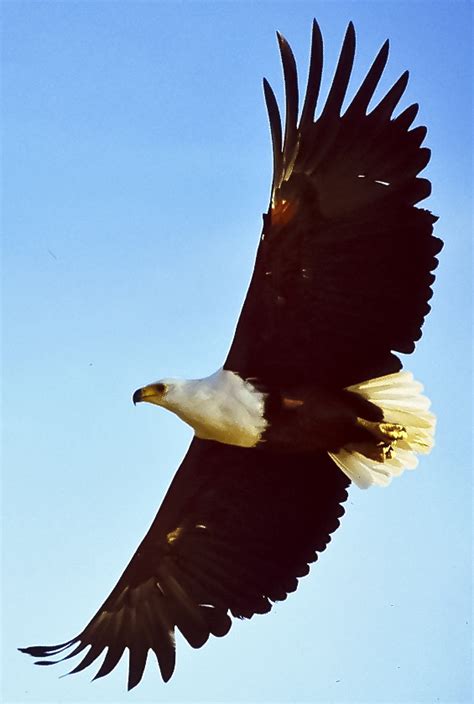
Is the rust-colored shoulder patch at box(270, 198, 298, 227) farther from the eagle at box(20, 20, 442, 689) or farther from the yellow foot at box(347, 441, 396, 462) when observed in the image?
the yellow foot at box(347, 441, 396, 462)

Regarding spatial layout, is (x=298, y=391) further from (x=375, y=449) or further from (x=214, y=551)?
(x=214, y=551)

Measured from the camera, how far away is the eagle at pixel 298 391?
7625 mm

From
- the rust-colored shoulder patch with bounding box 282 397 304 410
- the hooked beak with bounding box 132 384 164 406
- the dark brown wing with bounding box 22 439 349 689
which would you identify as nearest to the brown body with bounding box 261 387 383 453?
the rust-colored shoulder patch with bounding box 282 397 304 410

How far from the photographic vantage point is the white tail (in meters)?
8.18

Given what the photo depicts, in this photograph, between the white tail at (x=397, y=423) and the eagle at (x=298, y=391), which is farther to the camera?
the white tail at (x=397, y=423)

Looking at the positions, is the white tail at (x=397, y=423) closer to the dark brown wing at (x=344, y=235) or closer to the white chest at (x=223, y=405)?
the dark brown wing at (x=344, y=235)

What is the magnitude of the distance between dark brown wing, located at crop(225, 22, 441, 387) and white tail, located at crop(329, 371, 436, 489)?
0.22 m

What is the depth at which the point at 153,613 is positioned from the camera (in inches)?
359

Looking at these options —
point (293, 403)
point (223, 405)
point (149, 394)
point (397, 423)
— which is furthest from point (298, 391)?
point (149, 394)

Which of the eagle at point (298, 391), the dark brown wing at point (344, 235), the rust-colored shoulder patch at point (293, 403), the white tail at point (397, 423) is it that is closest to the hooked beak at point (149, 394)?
the eagle at point (298, 391)

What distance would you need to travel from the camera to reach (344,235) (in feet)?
25.5

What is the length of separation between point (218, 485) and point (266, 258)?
1.86m

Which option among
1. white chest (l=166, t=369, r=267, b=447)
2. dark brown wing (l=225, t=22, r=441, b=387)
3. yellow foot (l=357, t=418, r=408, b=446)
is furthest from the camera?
yellow foot (l=357, t=418, r=408, b=446)

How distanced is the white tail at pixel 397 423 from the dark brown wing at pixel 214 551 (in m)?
0.15
